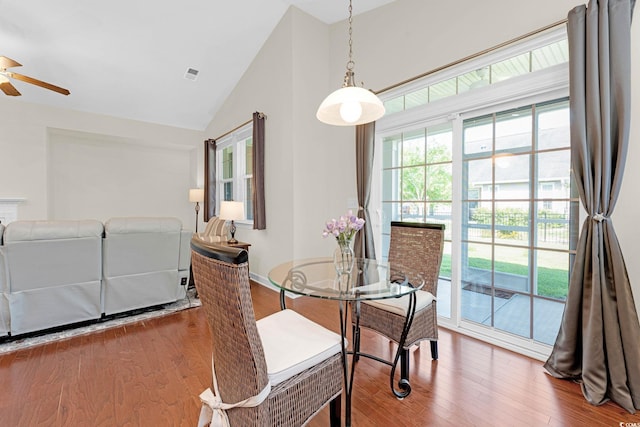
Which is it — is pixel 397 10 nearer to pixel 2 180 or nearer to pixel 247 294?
pixel 247 294

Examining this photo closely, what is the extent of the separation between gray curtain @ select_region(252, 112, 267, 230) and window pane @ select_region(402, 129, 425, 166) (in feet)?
6.50

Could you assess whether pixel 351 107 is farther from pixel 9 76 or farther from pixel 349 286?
pixel 9 76

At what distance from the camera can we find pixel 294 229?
3.54 metres

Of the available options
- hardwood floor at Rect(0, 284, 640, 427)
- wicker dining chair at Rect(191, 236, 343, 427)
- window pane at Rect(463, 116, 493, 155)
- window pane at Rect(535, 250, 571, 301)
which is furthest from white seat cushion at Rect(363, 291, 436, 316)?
window pane at Rect(463, 116, 493, 155)

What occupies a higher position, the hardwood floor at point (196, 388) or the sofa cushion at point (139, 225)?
the sofa cushion at point (139, 225)

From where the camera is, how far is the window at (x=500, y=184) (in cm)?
209

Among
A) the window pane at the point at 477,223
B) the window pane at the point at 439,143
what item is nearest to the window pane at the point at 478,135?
the window pane at the point at 439,143

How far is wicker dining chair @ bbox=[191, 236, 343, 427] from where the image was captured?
3.17ft

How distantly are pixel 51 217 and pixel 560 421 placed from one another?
6953 millimetres

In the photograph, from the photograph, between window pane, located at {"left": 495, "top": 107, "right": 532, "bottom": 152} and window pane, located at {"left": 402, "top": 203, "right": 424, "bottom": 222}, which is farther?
window pane, located at {"left": 402, "top": 203, "right": 424, "bottom": 222}

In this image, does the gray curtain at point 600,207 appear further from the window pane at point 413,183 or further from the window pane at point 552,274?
the window pane at point 413,183

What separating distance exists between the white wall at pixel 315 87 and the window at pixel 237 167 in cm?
65

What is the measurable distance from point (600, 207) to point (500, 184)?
714 mm

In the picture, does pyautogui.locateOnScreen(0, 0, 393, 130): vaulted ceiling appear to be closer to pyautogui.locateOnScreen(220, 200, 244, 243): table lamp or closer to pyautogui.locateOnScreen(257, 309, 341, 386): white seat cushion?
pyautogui.locateOnScreen(220, 200, 244, 243): table lamp
